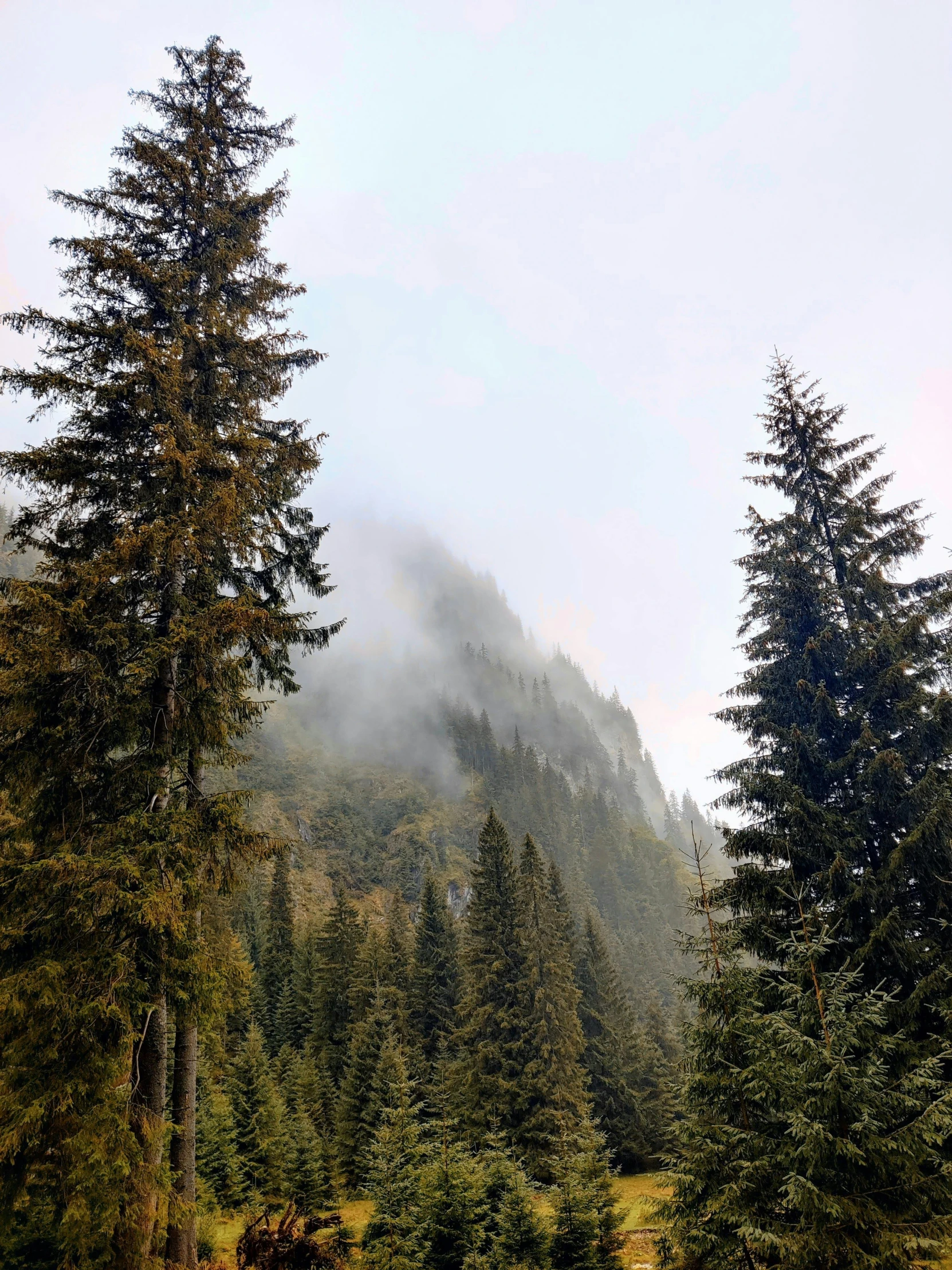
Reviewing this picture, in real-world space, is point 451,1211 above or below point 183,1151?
below

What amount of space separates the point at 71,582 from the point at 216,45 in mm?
10905

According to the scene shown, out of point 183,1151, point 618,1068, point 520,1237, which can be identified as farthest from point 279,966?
point 183,1151

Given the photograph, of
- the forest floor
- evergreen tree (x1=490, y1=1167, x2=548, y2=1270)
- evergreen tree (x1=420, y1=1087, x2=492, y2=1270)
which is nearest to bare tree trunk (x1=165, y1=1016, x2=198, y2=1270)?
evergreen tree (x1=420, y1=1087, x2=492, y2=1270)

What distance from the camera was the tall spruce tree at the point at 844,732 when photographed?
11.1 metres

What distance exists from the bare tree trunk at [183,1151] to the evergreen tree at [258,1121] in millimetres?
18298

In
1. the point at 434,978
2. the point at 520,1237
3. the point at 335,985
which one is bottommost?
the point at 520,1237

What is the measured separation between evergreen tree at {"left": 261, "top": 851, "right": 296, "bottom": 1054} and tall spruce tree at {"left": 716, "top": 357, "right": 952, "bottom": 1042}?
33.1 metres

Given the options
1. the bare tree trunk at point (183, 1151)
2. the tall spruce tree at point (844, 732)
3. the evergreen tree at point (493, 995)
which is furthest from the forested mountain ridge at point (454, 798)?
the bare tree trunk at point (183, 1151)

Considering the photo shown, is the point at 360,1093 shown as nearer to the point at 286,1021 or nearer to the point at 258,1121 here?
the point at 258,1121

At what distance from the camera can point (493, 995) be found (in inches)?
1165

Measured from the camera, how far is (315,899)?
8194 centimetres

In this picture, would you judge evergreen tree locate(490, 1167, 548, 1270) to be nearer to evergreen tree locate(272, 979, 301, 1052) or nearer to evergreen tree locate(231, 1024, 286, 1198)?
evergreen tree locate(231, 1024, 286, 1198)

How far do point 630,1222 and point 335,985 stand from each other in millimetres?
25282

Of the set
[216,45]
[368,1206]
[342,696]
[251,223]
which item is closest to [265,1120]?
[368,1206]
